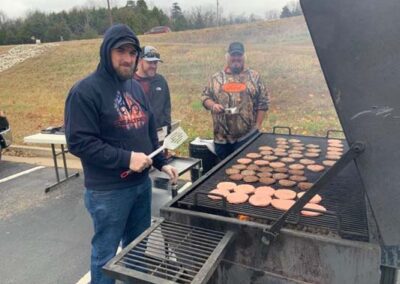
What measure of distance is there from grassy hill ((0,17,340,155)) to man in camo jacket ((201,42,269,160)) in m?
A: 3.14

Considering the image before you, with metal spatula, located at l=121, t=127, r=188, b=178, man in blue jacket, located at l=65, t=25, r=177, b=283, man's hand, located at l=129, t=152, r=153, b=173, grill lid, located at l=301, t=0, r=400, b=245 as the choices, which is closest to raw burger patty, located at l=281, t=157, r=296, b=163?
metal spatula, located at l=121, t=127, r=188, b=178

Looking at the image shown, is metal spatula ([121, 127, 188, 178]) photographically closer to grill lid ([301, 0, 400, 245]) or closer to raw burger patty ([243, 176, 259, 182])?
raw burger patty ([243, 176, 259, 182])

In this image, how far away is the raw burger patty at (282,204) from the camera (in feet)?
6.48

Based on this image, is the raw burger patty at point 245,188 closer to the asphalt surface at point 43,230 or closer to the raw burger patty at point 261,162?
the raw burger patty at point 261,162

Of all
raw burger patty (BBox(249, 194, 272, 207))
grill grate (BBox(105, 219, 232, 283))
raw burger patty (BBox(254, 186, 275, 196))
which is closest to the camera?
grill grate (BBox(105, 219, 232, 283))

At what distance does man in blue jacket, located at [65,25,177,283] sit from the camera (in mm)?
1906

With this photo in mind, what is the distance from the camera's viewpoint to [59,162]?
6.19 meters

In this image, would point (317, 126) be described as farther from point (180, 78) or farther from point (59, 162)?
point (180, 78)

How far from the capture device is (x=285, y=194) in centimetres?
216

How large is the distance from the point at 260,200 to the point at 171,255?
706 mm

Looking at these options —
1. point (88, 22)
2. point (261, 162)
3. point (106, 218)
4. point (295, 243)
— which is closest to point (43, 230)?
point (106, 218)

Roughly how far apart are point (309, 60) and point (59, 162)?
10049 mm

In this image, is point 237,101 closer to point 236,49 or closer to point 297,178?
point 236,49

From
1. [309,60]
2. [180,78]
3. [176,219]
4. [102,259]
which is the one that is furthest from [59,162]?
[309,60]
